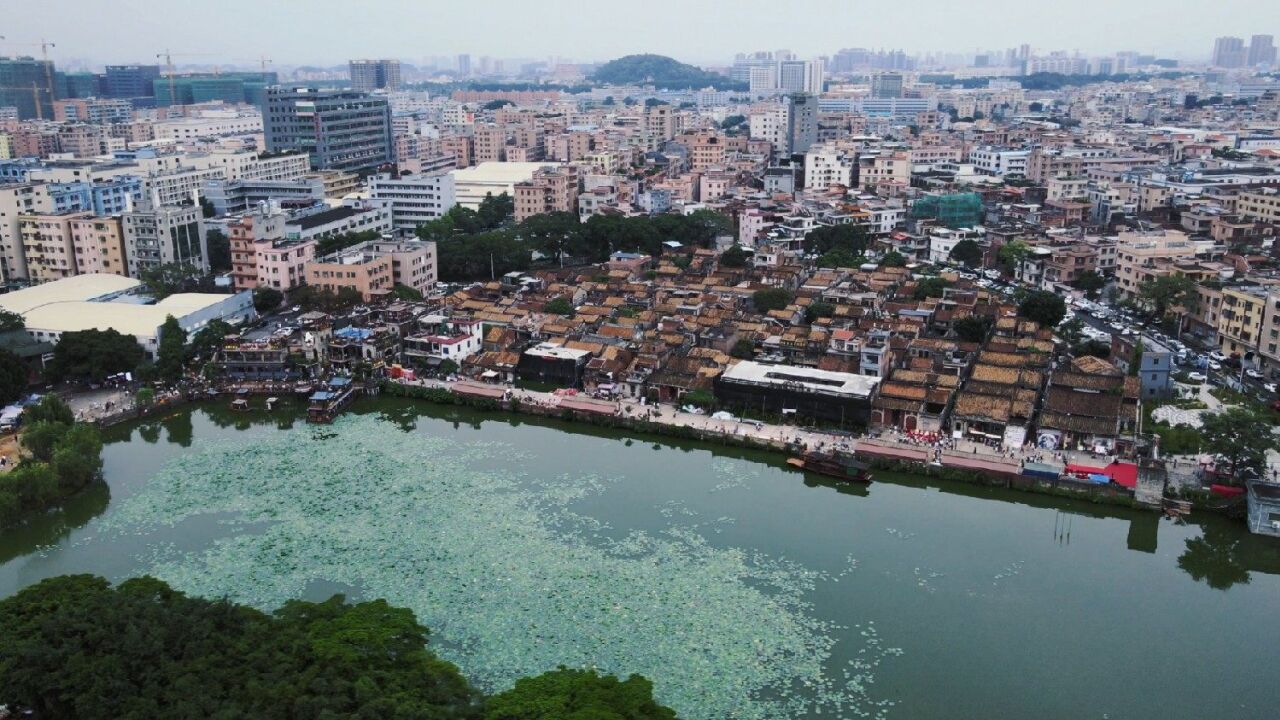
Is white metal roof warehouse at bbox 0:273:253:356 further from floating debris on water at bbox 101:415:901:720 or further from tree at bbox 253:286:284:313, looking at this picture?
floating debris on water at bbox 101:415:901:720

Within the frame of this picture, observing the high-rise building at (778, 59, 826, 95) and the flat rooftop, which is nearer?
the flat rooftop

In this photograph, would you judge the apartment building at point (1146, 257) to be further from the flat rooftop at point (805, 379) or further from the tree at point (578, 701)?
the tree at point (578, 701)

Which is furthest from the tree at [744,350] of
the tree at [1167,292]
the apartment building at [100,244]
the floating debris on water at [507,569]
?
the apartment building at [100,244]

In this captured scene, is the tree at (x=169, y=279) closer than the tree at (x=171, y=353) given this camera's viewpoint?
No

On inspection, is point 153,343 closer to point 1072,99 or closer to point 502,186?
point 502,186

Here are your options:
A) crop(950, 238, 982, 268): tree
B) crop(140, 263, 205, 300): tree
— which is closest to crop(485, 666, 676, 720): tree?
crop(140, 263, 205, 300): tree

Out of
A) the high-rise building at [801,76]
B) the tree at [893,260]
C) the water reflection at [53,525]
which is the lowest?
the water reflection at [53,525]

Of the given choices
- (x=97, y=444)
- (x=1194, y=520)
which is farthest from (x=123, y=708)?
(x=1194, y=520)
